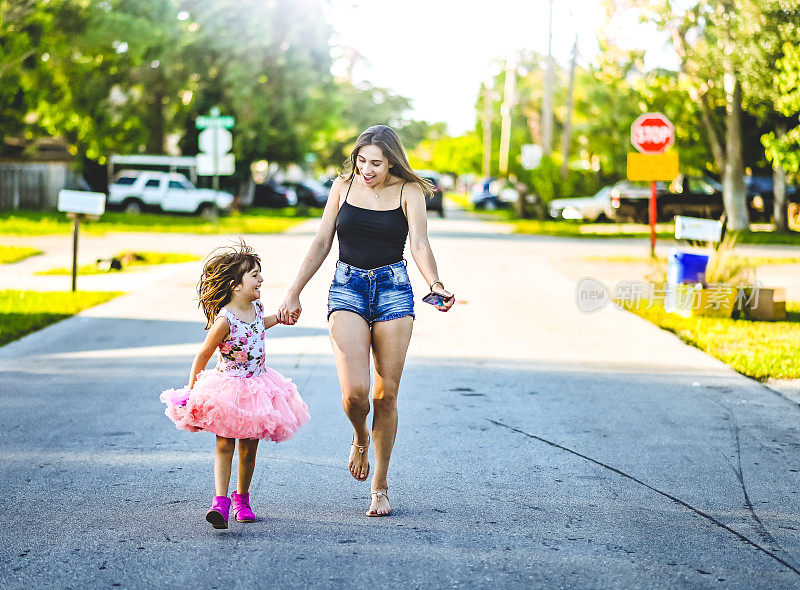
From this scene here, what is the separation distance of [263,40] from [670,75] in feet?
49.2

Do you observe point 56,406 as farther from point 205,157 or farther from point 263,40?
point 263,40

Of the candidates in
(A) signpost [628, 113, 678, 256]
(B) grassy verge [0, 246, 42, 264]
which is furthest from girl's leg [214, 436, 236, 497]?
(B) grassy verge [0, 246, 42, 264]

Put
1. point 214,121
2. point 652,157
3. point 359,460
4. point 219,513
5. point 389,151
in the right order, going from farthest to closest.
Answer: point 214,121
point 652,157
point 359,460
point 389,151
point 219,513

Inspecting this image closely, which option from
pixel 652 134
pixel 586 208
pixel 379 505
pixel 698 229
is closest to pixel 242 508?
pixel 379 505

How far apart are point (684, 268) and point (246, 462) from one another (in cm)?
1019

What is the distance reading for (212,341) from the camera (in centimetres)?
547

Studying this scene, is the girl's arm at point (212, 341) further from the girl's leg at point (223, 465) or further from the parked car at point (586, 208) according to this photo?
the parked car at point (586, 208)

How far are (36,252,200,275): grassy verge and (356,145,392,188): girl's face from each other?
14.8 meters

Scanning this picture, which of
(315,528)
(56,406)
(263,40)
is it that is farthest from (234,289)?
(263,40)

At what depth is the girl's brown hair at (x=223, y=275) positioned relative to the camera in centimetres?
555

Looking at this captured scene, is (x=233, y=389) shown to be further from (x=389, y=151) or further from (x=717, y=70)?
(x=717, y=70)

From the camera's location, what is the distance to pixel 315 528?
558 centimetres

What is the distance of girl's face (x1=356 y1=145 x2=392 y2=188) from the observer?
5887 millimetres

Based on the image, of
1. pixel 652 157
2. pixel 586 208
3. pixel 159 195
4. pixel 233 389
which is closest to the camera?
pixel 233 389
